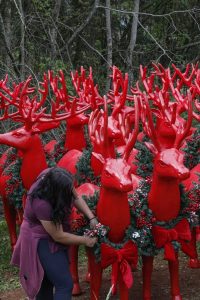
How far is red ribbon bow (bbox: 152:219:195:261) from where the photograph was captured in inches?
163

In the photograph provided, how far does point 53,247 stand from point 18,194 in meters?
2.54

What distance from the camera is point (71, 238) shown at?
3605 millimetres

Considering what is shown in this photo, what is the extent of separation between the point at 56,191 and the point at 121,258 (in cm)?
92

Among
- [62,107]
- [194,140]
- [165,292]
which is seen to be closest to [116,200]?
[165,292]

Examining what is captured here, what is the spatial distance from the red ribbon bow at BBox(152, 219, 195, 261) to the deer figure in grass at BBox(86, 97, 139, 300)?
9.0 inches

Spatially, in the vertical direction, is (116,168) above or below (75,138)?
above

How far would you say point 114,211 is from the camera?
12.8ft

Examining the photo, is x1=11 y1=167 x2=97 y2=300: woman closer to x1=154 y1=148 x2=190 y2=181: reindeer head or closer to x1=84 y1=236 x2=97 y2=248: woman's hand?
x1=84 y1=236 x2=97 y2=248: woman's hand

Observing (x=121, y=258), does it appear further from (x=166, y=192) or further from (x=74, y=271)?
(x=74, y=271)

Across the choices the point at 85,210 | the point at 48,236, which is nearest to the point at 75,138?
the point at 85,210

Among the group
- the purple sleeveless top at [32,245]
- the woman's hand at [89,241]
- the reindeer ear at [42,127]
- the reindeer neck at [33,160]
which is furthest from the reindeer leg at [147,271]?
the reindeer ear at [42,127]

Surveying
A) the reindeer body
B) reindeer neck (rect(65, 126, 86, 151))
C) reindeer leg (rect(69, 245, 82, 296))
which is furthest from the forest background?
the reindeer body

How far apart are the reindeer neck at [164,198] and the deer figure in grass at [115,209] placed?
27 cm

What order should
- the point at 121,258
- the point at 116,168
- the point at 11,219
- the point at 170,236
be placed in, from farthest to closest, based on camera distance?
1. the point at 11,219
2. the point at 170,236
3. the point at 121,258
4. the point at 116,168
